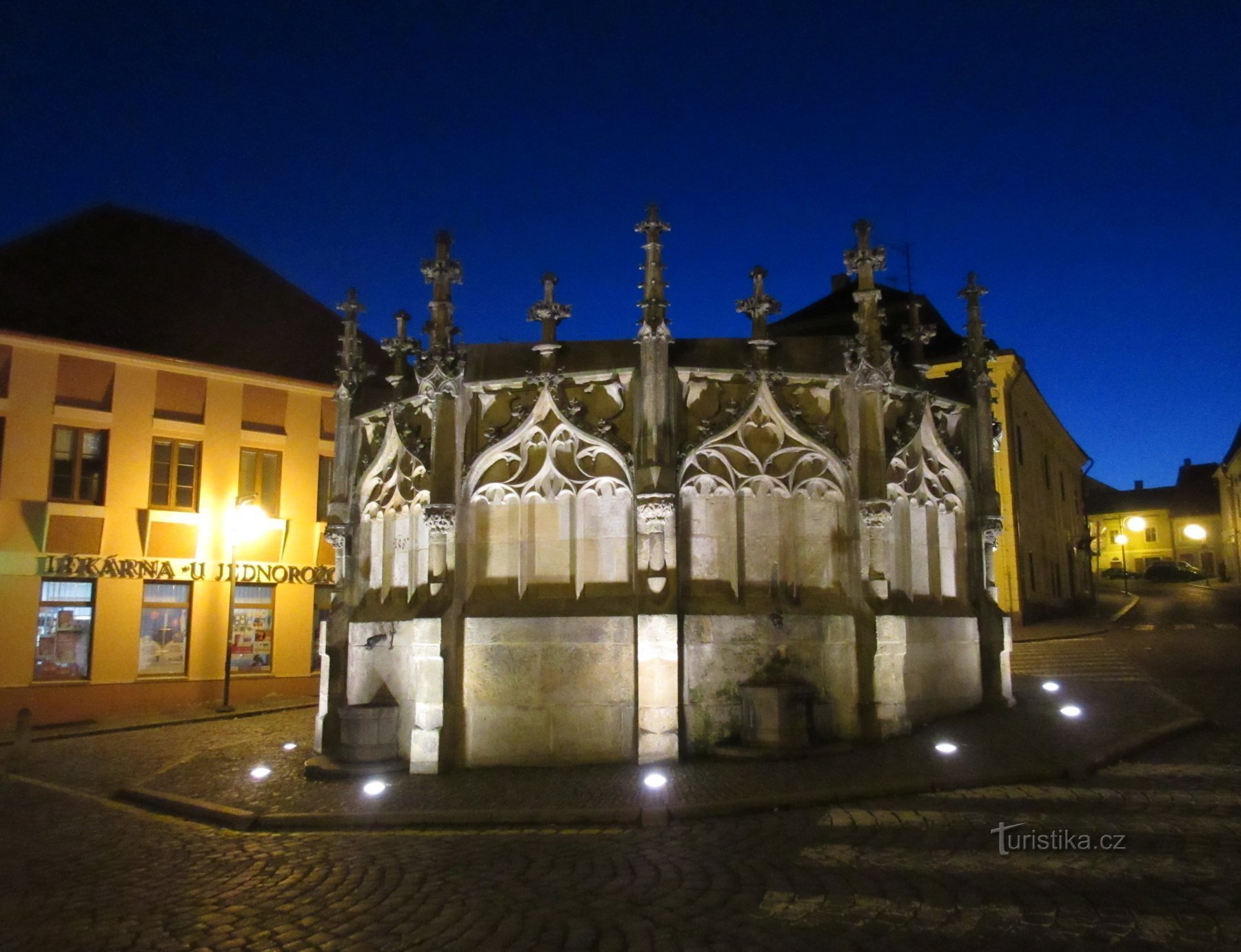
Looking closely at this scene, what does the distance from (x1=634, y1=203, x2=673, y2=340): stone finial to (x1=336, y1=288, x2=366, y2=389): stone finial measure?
5.13 meters

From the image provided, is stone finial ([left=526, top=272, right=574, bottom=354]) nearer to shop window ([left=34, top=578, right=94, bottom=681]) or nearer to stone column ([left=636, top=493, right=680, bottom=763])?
stone column ([left=636, top=493, right=680, bottom=763])

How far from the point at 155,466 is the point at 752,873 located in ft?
71.3

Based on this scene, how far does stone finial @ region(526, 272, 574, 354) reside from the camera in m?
→ 12.8

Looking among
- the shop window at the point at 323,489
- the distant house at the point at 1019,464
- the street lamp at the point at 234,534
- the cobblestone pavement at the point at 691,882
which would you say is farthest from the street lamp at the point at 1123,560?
the cobblestone pavement at the point at 691,882

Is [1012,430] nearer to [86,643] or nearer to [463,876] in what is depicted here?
[86,643]

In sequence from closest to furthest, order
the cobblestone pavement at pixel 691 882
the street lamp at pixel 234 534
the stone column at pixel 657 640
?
1. the cobblestone pavement at pixel 691 882
2. the stone column at pixel 657 640
3. the street lamp at pixel 234 534

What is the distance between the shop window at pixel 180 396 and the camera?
24.9 metres

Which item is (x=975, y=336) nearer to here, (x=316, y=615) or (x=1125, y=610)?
(x=316, y=615)

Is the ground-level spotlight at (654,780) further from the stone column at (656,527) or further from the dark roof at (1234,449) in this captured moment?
the dark roof at (1234,449)

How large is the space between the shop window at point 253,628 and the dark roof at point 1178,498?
249 ft

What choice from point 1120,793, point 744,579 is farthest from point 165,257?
point 1120,793

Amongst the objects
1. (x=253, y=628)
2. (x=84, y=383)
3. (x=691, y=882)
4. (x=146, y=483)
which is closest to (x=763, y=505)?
(x=691, y=882)

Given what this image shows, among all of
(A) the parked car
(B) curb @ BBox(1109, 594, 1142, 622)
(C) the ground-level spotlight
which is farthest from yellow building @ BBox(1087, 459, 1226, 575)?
(C) the ground-level spotlight

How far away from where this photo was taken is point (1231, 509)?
234ft
